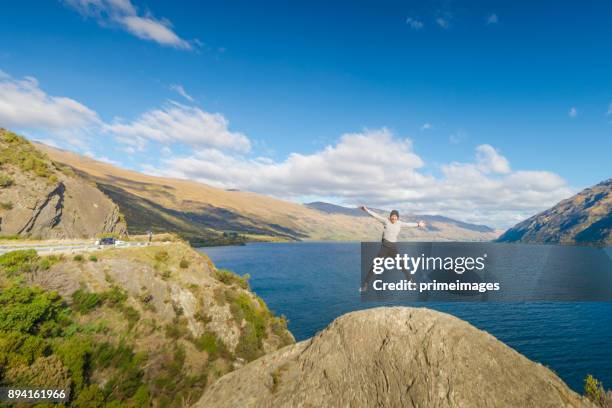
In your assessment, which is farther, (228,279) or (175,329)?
(228,279)

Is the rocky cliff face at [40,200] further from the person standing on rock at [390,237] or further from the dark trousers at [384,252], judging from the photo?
the person standing on rock at [390,237]

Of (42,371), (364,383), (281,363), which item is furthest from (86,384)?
(364,383)

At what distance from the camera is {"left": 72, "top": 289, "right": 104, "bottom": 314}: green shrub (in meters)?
31.2

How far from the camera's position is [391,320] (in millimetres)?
14023

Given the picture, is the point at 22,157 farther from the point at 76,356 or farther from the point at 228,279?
the point at 76,356

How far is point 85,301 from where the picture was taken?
31.7m

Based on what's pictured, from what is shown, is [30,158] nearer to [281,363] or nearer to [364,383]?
[281,363]

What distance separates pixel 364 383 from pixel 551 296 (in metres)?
100

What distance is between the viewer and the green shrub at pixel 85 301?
31172mm

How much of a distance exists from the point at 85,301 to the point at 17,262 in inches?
283

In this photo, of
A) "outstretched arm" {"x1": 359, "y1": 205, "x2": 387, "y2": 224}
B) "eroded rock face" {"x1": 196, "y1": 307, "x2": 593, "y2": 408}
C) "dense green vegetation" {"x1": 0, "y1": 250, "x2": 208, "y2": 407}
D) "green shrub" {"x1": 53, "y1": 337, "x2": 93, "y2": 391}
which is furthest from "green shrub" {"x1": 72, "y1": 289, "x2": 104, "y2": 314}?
"outstretched arm" {"x1": 359, "y1": 205, "x2": 387, "y2": 224}

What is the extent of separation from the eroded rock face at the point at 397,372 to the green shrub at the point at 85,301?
2401cm

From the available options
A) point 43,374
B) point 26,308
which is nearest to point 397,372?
point 43,374

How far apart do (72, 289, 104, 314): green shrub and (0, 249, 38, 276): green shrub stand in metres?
4.94
